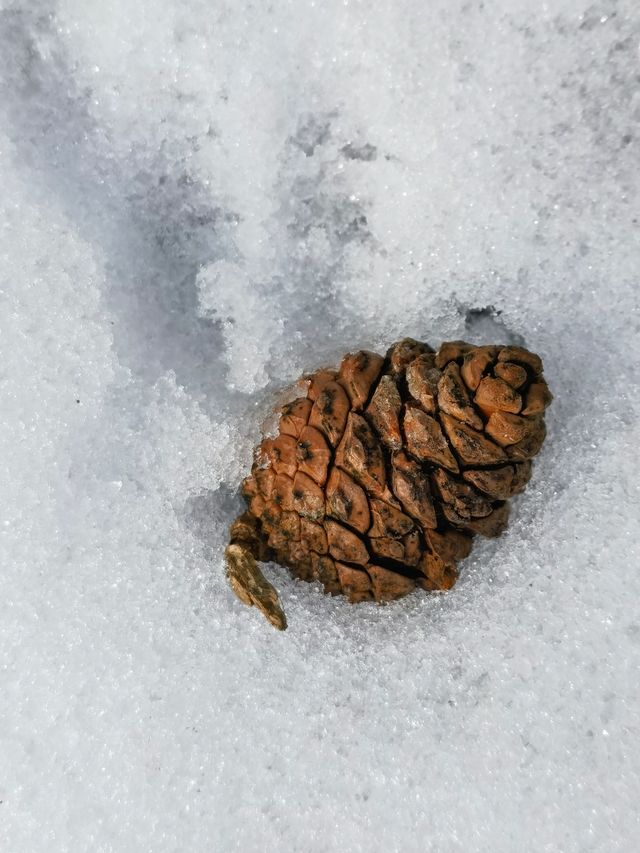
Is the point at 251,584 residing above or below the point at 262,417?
below

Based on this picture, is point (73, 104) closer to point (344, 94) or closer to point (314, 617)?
point (344, 94)

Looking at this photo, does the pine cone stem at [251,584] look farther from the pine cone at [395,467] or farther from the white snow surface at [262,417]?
the white snow surface at [262,417]

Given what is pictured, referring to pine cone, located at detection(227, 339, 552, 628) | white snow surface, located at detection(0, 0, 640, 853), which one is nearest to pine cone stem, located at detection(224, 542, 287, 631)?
pine cone, located at detection(227, 339, 552, 628)

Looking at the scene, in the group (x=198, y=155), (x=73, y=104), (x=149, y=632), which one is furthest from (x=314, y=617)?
(x=73, y=104)

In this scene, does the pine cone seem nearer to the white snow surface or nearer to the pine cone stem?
the pine cone stem

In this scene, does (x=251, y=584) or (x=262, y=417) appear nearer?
(x=251, y=584)
